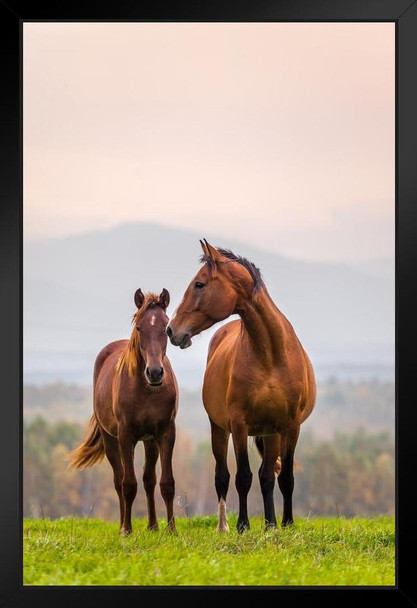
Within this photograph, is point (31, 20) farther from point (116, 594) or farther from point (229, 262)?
point (116, 594)

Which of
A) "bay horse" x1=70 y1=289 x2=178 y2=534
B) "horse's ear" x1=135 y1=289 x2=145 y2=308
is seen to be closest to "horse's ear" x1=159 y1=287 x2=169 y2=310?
"bay horse" x1=70 y1=289 x2=178 y2=534

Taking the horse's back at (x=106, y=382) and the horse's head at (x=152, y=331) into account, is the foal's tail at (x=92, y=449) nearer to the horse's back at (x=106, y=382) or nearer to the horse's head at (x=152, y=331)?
the horse's back at (x=106, y=382)

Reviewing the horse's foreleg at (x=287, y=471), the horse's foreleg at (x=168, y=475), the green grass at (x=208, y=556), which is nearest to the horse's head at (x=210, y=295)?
the horse's foreleg at (x=168, y=475)

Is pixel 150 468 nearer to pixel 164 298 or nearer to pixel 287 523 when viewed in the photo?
pixel 287 523

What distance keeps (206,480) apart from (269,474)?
165 cm

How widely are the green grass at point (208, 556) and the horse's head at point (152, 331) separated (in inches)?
41.3

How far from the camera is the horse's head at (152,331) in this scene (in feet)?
19.8

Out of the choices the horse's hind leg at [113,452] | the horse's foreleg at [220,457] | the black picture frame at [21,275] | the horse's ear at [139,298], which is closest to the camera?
the black picture frame at [21,275]

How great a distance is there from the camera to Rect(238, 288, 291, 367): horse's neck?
6.41 metres

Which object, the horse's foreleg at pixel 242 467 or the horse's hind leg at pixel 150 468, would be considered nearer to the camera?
the horse's foreleg at pixel 242 467

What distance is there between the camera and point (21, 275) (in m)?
4.81

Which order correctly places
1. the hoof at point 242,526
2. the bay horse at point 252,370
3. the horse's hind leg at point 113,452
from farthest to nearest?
the horse's hind leg at point 113,452
the hoof at point 242,526
the bay horse at point 252,370

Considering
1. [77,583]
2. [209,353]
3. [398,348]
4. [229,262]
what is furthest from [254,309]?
[77,583]

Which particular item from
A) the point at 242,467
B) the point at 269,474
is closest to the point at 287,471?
the point at 269,474
